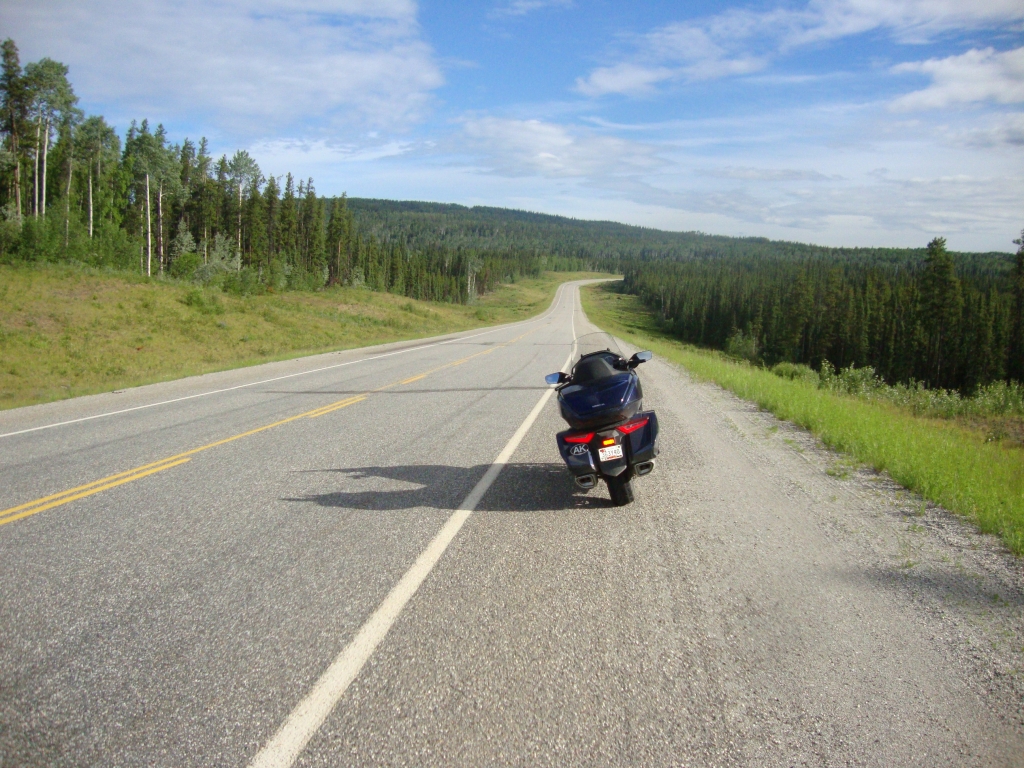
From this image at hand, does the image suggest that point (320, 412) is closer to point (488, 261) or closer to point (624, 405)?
point (624, 405)

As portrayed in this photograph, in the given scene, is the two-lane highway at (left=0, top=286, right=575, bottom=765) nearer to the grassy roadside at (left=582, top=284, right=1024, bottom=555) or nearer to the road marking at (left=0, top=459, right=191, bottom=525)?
the road marking at (left=0, top=459, right=191, bottom=525)

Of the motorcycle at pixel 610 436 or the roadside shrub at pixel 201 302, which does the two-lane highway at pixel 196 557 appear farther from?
the roadside shrub at pixel 201 302

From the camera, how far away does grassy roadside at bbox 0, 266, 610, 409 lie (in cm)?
Answer: 1930

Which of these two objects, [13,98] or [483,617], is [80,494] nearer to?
[483,617]

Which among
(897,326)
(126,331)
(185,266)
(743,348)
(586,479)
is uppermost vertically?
(185,266)

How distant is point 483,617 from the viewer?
3.67 meters

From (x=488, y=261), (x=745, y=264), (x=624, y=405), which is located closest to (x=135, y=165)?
(x=624, y=405)

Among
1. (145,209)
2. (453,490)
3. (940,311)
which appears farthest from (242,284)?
(940,311)

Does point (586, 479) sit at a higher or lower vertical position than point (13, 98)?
lower

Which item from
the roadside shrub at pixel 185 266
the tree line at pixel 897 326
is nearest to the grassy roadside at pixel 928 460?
the tree line at pixel 897 326

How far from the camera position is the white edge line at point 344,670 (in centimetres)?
256

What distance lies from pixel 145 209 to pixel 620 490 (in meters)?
69.1

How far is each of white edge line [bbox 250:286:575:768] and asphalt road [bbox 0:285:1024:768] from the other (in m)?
0.02

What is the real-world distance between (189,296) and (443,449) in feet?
95.1
